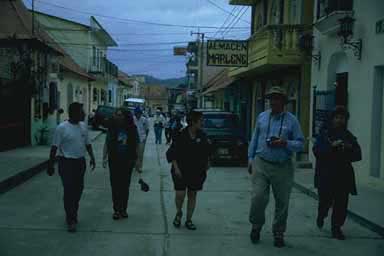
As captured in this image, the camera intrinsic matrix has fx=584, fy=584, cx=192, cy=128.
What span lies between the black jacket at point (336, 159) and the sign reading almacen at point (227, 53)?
1331cm

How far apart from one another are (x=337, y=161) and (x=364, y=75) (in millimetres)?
5663

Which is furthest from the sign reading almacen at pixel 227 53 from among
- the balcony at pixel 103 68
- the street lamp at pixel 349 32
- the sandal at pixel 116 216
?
the balcony at pixel 103 68

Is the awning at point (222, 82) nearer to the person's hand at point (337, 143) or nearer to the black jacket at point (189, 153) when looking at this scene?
the black jacket at point (189, 153)

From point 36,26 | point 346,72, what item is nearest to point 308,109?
point 346,72

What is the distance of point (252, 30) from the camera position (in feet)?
92.3

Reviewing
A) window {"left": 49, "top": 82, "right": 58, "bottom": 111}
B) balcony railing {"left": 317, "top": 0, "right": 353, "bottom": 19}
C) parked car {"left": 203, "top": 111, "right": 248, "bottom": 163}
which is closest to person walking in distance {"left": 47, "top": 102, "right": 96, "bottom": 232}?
balcony railing {"left": 317, "top": 0, "right": 353, "bottom": 19}

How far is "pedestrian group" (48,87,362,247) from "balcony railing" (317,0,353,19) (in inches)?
262

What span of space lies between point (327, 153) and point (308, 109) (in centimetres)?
1088

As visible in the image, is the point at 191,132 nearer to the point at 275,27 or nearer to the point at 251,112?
the point at 275,27

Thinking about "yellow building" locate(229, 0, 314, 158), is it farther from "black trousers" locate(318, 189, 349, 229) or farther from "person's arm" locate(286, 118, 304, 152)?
"person's arm" locate(286, 118, 304, 152)

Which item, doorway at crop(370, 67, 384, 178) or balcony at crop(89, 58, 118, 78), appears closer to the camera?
doorway at crop(370, 67, 384, 178)

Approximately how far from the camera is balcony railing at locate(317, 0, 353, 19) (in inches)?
537

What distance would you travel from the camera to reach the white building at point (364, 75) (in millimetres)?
12234

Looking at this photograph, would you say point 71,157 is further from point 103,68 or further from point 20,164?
point 103,68
